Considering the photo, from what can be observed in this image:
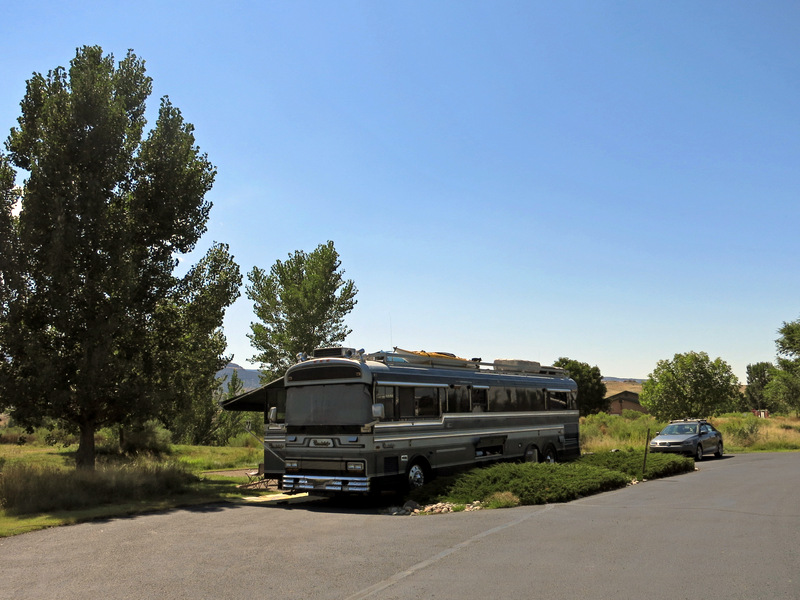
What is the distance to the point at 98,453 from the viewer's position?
2562 centimetres

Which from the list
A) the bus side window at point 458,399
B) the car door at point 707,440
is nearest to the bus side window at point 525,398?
the bus side window at point 458,399

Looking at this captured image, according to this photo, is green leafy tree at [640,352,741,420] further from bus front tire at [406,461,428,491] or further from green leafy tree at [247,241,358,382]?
bus front tire at [406,461,428,491]

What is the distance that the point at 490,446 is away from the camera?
18.4 m

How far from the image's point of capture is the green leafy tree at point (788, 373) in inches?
2388

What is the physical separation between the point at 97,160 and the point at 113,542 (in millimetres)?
11627

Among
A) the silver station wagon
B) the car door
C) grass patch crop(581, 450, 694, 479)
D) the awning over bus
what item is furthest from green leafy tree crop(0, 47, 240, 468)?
the car door

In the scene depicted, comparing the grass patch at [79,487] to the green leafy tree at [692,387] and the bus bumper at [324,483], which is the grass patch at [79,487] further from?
the green leafy tree at [692,387]

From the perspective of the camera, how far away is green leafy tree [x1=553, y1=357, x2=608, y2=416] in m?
75.3

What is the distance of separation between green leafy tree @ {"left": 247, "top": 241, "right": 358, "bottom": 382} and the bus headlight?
21.3 metres

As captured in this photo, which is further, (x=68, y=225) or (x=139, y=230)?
(x=139, y=230)

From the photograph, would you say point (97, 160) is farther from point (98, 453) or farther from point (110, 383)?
point (98, 453)

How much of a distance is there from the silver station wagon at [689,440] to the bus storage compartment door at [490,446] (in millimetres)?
11505

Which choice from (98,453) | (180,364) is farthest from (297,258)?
(180,364)

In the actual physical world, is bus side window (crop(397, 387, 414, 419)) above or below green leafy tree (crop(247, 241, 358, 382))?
below
